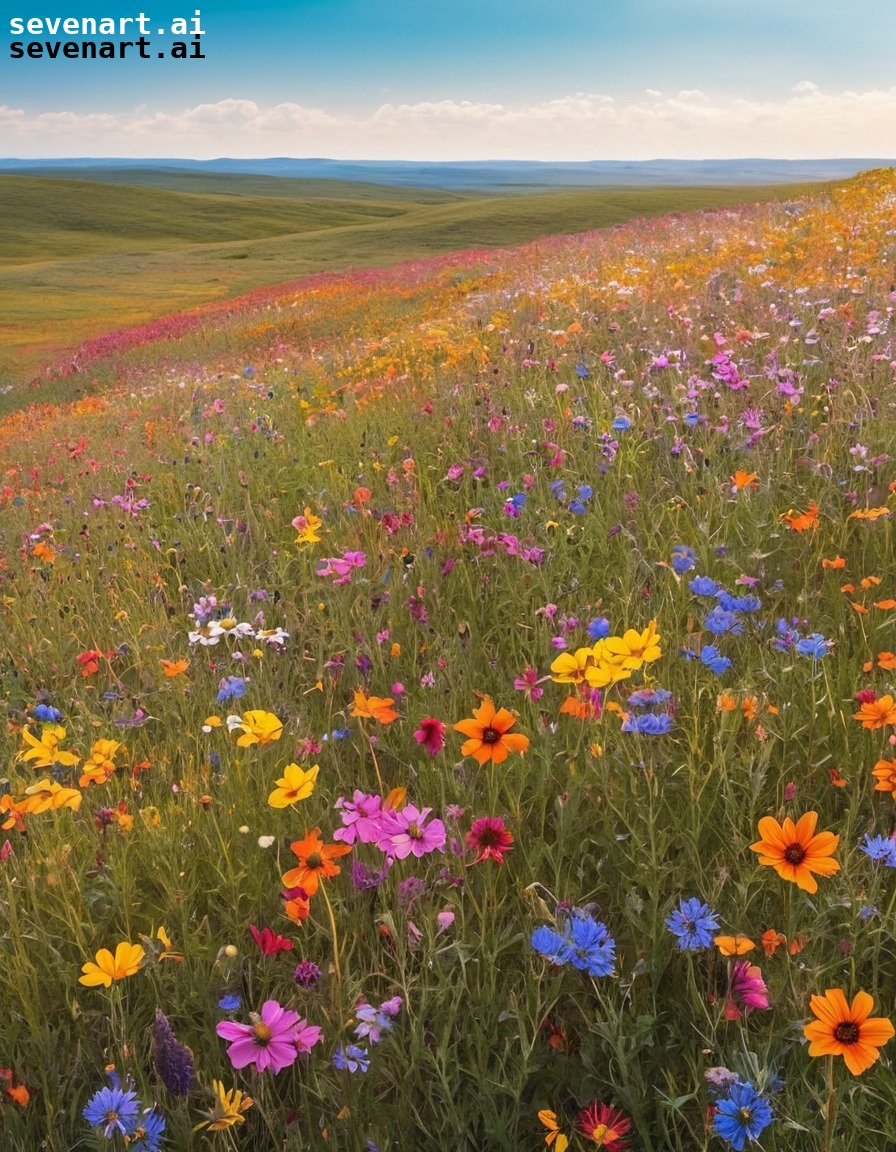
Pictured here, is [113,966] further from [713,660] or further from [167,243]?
[167,243]

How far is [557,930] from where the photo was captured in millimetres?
1416

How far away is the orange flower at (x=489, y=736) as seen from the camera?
1.58 meters

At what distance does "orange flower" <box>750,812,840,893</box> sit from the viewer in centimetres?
131

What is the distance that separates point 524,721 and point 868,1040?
1222 mm

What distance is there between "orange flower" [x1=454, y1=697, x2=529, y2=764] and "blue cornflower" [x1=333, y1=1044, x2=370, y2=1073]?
1.76 ft

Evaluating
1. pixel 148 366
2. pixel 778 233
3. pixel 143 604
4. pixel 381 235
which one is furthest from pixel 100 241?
pixel 143 604

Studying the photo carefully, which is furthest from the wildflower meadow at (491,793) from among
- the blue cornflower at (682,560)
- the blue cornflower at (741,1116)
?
the blue cornflower at (682,560)

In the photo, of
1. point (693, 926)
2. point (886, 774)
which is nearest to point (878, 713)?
point (886, 774)

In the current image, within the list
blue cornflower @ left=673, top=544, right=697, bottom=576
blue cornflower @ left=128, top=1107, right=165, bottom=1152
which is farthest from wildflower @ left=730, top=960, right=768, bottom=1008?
blue cornflower @ left=673, top=544, right=697, bottom=576

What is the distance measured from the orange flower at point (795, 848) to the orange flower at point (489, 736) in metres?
0.46

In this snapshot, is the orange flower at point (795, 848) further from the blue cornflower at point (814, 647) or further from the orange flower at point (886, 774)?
the blue cornflower at point (814, 647)

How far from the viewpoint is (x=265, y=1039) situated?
4.03 ft

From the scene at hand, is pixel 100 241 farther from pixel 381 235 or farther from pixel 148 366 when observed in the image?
pixel 148 366

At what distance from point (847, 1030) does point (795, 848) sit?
29cm
